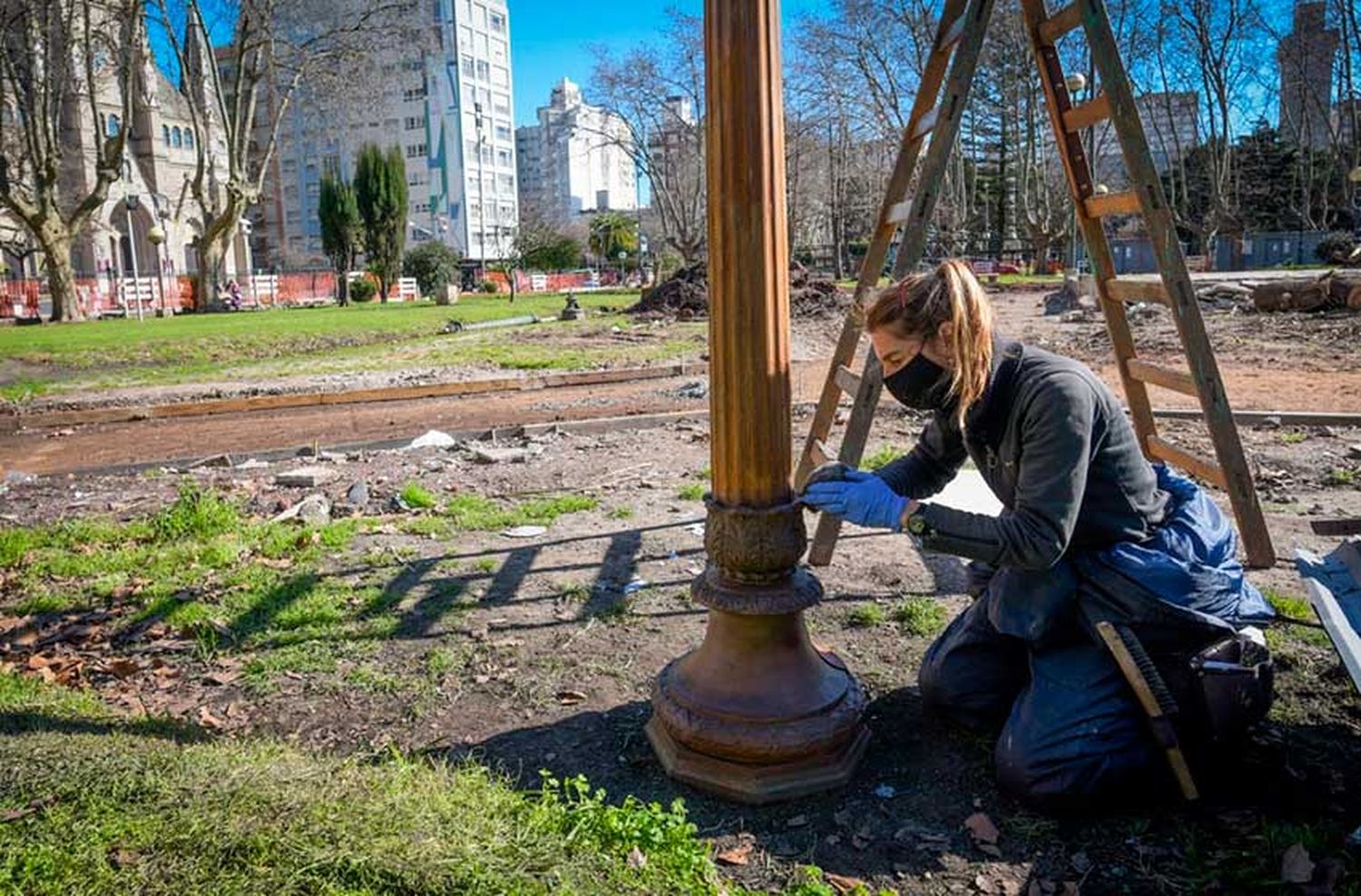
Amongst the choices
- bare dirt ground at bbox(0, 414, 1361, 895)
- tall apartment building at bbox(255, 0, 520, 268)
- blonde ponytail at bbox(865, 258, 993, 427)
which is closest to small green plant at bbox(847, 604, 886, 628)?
bare dirt ground at bbox(0, 414, 1361, 895)

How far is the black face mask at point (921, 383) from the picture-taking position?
2553mm

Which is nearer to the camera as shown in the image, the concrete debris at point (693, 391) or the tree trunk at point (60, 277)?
the concrete debris at point (693, 391)

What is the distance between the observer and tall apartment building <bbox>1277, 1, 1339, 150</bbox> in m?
31.8

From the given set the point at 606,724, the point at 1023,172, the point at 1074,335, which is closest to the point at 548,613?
the point at 606,724

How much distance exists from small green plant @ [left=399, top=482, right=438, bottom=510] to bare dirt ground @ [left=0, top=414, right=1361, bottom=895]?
162 millimetres

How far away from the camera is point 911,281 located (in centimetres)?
253

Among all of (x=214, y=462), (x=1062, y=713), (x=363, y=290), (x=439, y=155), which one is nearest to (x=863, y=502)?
(x=1062, y=713)

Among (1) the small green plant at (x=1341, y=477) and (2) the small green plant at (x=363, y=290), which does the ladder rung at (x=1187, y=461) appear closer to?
(1) the small green plant at (x=1341, y=477)

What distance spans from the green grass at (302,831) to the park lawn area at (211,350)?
11.2 m

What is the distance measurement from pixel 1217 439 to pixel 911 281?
6.16 feet

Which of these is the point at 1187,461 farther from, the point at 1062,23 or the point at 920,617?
the point at 1062,23

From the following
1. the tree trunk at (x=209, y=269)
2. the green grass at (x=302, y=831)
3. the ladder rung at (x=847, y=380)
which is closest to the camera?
the green grass at (x=302, y=831)

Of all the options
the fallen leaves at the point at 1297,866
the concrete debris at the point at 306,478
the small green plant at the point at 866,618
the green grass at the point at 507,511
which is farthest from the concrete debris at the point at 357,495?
the fallen leaves at the point at 1297,866

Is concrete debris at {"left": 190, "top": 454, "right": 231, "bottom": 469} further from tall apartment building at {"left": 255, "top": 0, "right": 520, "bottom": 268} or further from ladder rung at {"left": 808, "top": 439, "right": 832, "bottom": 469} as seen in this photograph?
tall apartment building at {"left": 255, "top": 0, "right": 520, "bottom": 268}
